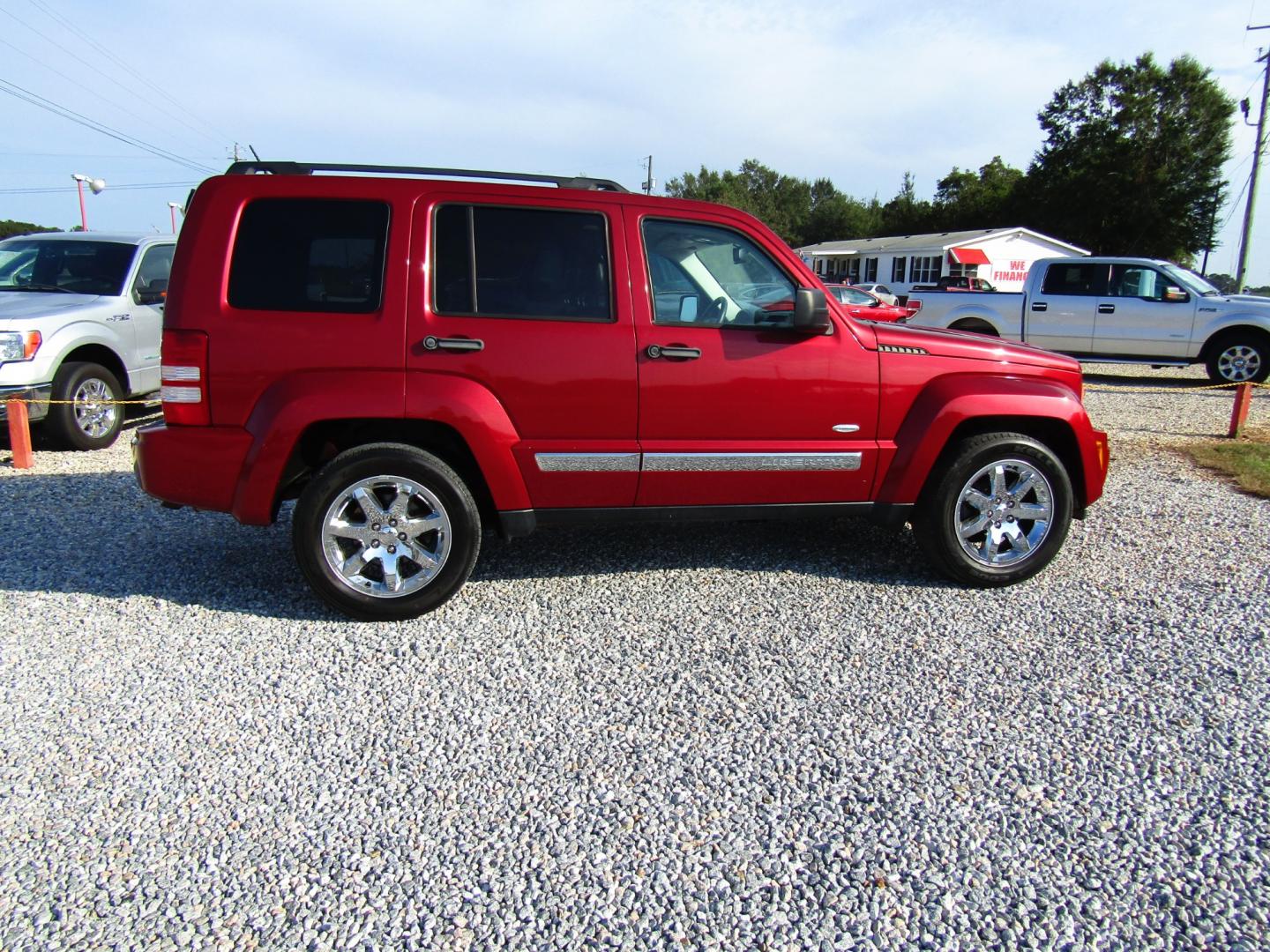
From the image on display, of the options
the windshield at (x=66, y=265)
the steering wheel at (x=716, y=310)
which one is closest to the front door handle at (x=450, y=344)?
the steering wheel at (x=716, y=310)

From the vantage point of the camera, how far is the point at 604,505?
421 cm

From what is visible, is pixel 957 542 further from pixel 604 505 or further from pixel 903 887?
pixel 903 887

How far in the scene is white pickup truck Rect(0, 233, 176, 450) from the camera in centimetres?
707

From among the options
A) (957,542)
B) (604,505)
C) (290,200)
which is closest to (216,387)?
(290,200)

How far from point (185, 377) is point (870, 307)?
1304 cm

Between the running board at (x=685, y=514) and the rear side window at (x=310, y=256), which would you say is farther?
the running board at (x=685, y=514)

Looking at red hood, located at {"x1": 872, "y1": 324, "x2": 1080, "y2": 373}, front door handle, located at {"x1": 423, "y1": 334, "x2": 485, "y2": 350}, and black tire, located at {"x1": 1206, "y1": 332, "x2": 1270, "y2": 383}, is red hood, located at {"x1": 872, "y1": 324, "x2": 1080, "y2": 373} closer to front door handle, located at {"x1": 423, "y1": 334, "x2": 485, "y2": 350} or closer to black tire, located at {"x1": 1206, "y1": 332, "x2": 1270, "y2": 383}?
front door handle, located at {"x1": 423, "y1": 334, "x2": 485, "y2": 350}

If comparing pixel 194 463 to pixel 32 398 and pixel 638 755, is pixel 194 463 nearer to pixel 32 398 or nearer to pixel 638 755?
pixel 638 755

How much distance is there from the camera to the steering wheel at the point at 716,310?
4168mm

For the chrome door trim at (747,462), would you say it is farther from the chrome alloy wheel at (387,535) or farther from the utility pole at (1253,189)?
the utility pole at (1253,189)

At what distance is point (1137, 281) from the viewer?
522 inches

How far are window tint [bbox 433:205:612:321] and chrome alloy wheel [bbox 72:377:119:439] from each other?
519 centimetres

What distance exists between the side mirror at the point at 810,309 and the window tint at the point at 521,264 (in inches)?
34.3

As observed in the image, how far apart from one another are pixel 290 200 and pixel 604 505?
1.96m
